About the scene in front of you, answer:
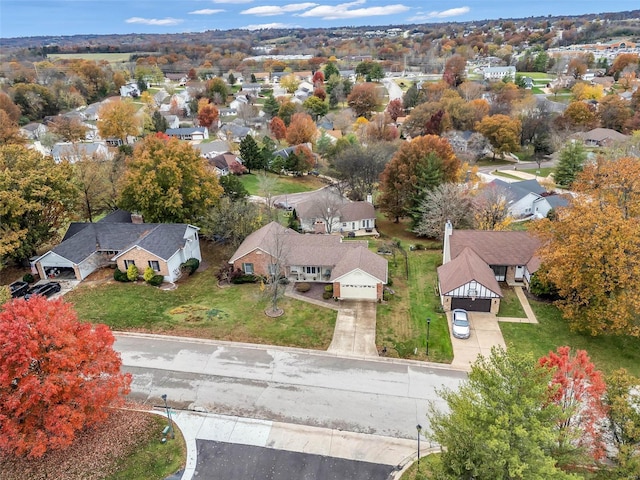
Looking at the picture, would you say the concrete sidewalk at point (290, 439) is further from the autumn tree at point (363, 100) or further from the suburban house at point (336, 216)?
the autumn tree at point (363, 100)

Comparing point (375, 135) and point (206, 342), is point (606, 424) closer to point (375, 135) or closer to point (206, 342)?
point (206, 342)

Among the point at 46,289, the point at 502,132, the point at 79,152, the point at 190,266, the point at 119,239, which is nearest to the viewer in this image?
the point at 46,289

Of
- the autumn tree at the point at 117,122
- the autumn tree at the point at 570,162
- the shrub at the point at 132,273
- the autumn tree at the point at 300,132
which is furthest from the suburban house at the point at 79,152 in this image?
the autumn tree at the point at 570,162

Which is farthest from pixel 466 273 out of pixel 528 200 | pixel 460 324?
pixel 528 200

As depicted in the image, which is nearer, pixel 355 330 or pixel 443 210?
pixel 355 330

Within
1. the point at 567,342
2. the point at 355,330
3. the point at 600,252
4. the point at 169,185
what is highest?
the point at 169,185

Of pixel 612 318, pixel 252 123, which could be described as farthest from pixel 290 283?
pixel 252 123

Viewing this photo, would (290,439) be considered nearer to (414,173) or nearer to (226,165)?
(414,173)

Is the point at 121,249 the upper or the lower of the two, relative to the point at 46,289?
upper
